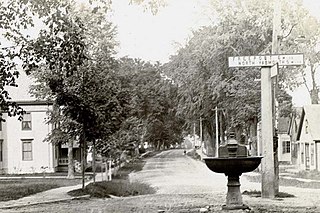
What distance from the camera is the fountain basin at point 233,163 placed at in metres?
5.05

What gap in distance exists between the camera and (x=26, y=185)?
23.3 feet

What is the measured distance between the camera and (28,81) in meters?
6.40

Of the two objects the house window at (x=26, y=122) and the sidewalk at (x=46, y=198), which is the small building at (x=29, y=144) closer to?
the house window at (x=26, y=122)

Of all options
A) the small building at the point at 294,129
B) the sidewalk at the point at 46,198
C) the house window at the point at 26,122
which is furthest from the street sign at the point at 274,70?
the house window at the point at 26,122

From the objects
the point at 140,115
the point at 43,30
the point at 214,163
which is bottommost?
the point at 214,163

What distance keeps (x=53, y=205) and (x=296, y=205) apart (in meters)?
2.10

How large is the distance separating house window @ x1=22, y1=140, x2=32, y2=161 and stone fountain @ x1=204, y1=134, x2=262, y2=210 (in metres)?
1.88

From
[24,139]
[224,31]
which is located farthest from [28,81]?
[224,31]

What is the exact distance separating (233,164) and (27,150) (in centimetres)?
214

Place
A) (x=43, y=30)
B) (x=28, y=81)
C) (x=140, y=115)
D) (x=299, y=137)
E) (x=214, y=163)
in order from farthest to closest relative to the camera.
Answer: (x=299, y=137)
(x=28, y=81)
(x=140, y=115)
(x=43, y=30)
(x=214, y=163)

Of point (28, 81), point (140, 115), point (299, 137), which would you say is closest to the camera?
point (140, 115)

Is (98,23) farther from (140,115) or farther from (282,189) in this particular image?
(282,189)

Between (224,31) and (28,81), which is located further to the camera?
(28,81)

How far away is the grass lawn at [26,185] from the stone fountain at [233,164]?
1746 mm
